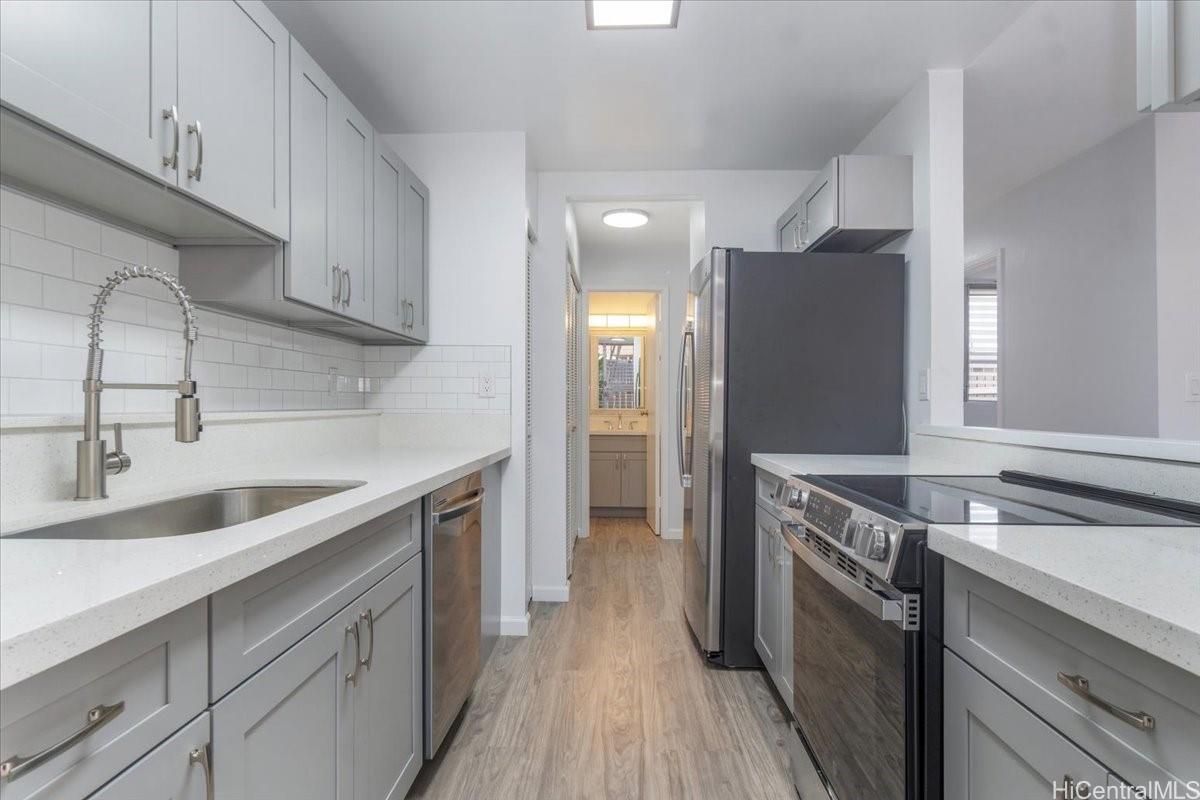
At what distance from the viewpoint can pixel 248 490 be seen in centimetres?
147

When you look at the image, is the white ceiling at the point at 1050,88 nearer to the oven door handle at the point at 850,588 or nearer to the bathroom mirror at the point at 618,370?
the oven door handle at the point at 850,588

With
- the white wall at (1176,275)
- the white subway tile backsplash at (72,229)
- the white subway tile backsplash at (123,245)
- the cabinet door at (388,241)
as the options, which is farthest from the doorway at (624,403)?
the white subway tile backsplash at (72,229)

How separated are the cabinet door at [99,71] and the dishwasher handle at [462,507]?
1031 millimetres

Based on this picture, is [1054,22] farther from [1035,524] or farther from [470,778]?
[470,778]

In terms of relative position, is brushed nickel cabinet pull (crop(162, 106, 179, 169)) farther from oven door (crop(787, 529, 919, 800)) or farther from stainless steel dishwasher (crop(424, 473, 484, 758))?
oven door (crop(787, 529, 919, 800))

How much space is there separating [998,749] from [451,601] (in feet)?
4.60

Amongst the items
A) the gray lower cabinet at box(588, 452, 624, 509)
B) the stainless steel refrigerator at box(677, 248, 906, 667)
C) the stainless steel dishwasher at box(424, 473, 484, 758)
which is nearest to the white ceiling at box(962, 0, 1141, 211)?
the stainless steel refrigerator at box(677, 248, 906, 667)

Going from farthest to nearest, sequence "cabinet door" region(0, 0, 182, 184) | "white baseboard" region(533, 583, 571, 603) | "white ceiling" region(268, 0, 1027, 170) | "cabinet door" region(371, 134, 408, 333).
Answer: "white baseboard" region(533, 583, 571, 603) → "cabinet door" region(371, 134, 408, 333) → "white ceiling" region(268, 0, 1027, 170) → "cabinet door" region(0, 0, 182, 184)

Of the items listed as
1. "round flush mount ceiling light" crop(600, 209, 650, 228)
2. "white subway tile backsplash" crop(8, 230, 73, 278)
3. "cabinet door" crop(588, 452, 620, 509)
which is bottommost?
A: "cabinet door" crop(588, 452, 620, 509)

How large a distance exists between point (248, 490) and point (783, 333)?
1921mm

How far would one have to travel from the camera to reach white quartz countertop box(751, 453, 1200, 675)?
1.84ft

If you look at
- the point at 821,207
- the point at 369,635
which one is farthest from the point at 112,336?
the point at 821,207

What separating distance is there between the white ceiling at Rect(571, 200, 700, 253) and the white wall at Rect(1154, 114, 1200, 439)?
2.35m

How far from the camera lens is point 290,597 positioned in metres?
0.95
